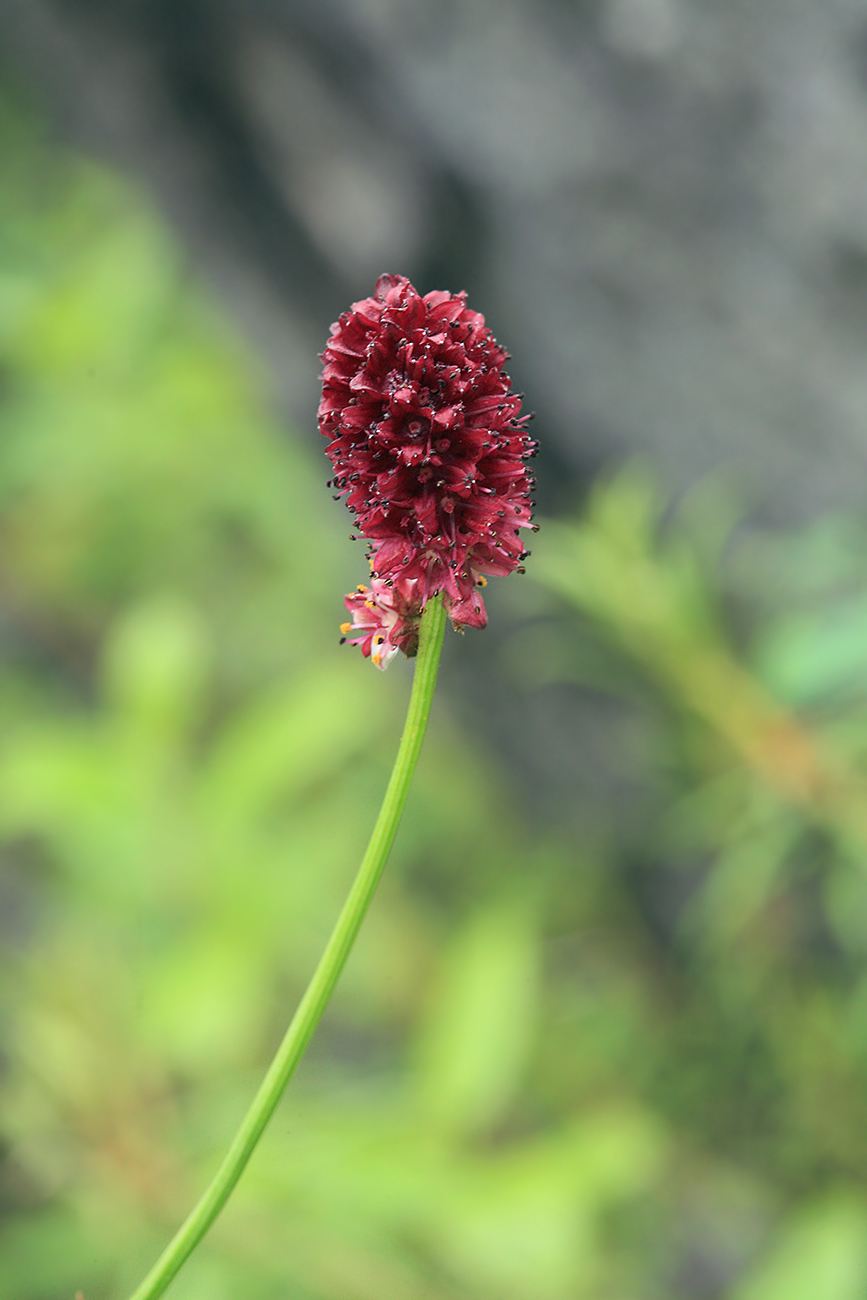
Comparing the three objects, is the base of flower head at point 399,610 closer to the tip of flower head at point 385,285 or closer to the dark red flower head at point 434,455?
the dark red flower head at point 434,455

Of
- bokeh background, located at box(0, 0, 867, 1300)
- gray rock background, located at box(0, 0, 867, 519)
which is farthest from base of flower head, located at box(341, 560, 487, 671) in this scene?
gray rock background, located at box(0, 0, 867, 519)

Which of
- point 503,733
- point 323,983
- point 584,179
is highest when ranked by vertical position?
point 584,179

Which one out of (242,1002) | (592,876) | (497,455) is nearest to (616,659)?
(592,876)

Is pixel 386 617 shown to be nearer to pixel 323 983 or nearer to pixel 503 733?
pixel 323 983

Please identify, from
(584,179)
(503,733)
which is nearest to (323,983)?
(584,179)

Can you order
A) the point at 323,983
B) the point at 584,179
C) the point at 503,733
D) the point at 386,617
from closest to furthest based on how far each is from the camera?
1. the point at 323,983
2. the point at 386,617
3. the point at 584,179
4. the point at 503,733

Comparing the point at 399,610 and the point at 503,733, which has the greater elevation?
the point at 503,733

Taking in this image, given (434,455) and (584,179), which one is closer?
(434,455)
